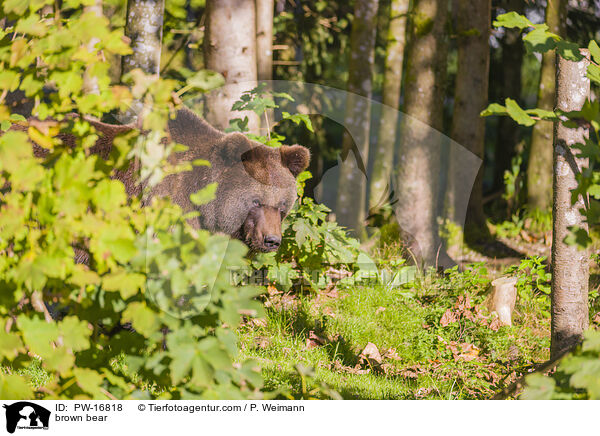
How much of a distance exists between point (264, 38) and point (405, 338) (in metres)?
5.47

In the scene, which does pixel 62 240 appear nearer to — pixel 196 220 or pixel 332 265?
pixel 196 220

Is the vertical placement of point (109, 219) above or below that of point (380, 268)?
above

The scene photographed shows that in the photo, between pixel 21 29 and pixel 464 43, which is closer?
pixel 21 29

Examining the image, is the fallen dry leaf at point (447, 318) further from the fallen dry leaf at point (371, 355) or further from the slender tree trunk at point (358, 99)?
the slender tree trunk at point (358, 99)

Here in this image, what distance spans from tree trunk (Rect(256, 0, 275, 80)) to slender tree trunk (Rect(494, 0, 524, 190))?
15.8 feet

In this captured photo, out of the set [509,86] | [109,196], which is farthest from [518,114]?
[509,86]

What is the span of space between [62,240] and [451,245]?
7.08 metres

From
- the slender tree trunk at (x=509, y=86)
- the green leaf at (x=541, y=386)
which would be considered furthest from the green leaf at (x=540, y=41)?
the slender tree trunk at (x=509, y=86)

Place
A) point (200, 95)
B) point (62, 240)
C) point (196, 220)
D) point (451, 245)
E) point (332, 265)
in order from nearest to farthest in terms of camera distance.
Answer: point (62, 240), point (196, 220), point (332, 265), point (200, 95), point (451, 245)

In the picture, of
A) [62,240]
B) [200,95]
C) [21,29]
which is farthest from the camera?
[200,95]

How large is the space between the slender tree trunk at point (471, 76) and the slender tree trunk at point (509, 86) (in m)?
1.71

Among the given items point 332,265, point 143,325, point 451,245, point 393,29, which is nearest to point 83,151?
point 143,325

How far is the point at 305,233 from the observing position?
5.26 meters

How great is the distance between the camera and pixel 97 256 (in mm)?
2270
